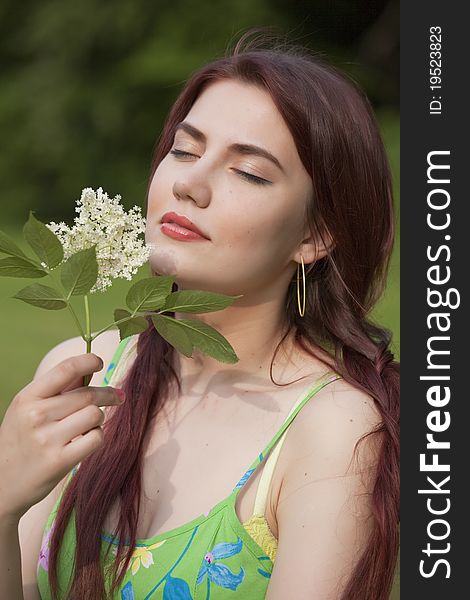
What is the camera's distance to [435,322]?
216cm

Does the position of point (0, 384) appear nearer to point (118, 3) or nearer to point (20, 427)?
point (20, 427)

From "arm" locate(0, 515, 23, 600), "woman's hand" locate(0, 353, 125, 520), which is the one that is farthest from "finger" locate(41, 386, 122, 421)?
"arm" locate(0, 515, 23, 600)

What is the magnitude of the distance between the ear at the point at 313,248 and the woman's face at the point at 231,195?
1.2 inches

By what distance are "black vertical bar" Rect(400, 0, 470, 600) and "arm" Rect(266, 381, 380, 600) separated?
0.11 meters

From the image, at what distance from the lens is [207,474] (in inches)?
80.3

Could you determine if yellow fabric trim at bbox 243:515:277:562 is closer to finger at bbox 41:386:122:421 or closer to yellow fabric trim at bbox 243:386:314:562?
yellow fabric trim at bbox 243:386:314:562

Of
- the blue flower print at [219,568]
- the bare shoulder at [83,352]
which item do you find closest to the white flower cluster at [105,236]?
the blue flower print at [219,568]

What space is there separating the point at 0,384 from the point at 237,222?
3.55 meters

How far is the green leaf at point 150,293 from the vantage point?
1.64m

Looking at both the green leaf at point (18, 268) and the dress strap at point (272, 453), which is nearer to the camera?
the green leaf at point (18, 268)

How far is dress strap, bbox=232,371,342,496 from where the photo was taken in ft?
6.38

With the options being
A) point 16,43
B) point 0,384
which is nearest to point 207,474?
point 0,384

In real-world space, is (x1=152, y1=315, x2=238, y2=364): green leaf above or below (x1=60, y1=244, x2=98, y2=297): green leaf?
below

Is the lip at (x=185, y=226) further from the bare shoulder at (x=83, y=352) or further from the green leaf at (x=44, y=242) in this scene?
the bare shoulder at (x=83, y=352)
